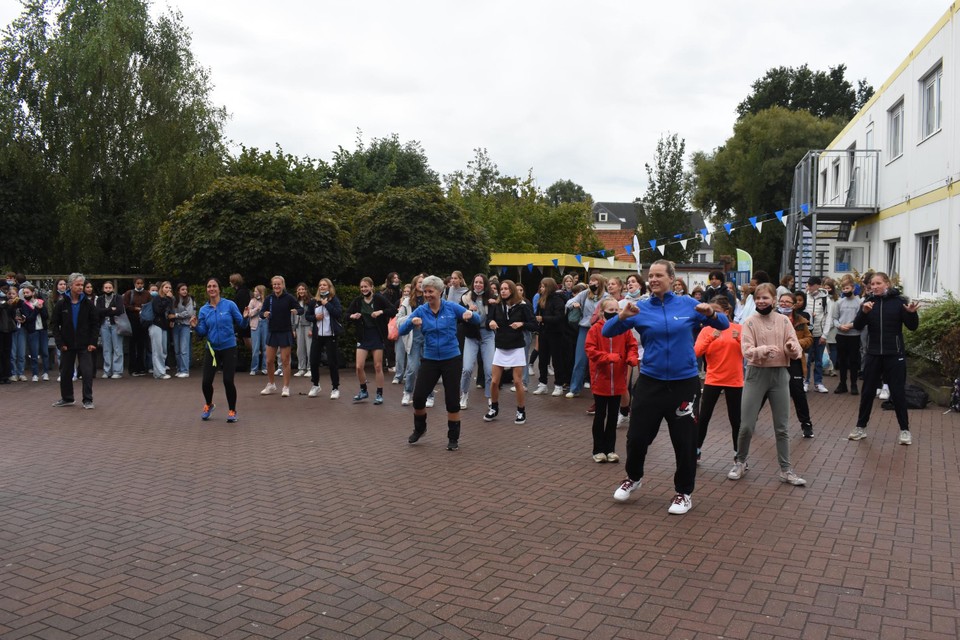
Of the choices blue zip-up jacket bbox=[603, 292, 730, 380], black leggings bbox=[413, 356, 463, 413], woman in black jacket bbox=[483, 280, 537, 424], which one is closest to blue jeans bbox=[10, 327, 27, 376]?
woman in black jacket bbox=[483, 280, 537, 424]

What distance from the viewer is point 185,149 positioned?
29359 millimetres

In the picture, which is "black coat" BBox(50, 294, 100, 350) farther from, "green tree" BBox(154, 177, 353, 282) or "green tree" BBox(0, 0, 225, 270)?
"green tree" BBox(0, 0, 225, 270)

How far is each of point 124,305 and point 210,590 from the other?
12.9 meters

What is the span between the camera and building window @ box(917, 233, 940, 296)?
53.5 ft

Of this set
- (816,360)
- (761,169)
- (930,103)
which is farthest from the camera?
(761,169)

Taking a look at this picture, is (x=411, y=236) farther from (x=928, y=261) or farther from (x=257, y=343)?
(x=928, y=261)

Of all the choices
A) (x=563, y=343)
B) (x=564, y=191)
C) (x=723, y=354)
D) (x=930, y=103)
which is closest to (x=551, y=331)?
(x=563, y=343)

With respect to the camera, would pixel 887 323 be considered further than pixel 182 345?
No

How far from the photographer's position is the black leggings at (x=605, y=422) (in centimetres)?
803

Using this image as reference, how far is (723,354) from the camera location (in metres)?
7.90

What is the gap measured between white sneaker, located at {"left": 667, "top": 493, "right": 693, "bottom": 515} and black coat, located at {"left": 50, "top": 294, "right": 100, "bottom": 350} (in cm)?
926

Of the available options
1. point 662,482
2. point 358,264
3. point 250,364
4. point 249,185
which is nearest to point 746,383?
point 662,482

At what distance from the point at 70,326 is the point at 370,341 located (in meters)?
4.36

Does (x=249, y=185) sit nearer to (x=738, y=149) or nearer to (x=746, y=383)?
(x=746, y=383)
